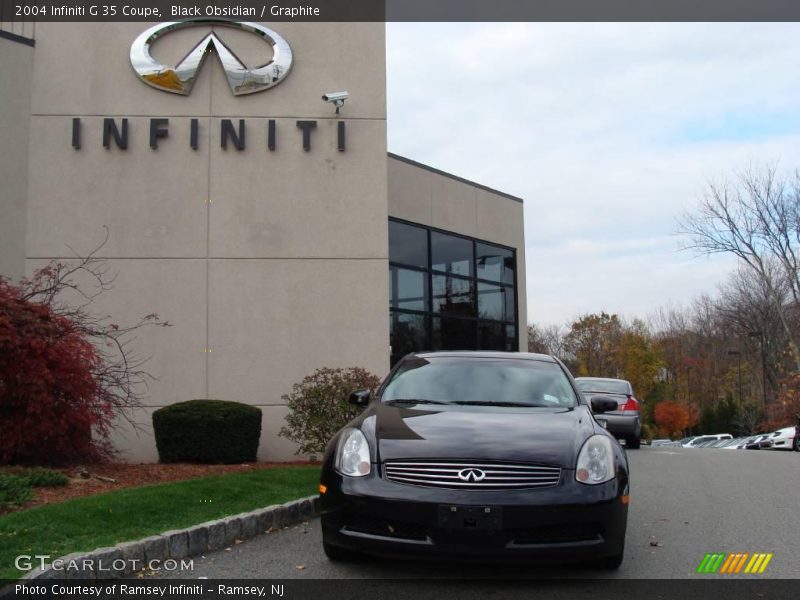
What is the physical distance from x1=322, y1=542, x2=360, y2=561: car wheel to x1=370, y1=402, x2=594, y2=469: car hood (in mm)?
795

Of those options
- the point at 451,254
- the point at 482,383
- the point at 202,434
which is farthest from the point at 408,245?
the point at 482,383

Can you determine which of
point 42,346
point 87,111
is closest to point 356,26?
point 87,111

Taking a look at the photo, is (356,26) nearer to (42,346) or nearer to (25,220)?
(25,220)

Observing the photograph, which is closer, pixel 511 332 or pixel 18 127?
Result: pixel 18 127

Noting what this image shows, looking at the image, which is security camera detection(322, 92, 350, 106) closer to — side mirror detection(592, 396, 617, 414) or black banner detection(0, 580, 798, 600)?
side mirror detection(592, 396, 617, 414)

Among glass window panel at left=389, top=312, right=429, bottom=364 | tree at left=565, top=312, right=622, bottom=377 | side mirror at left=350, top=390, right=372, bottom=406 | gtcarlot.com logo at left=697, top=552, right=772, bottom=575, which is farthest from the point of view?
tree at left=565, top=312, right=622, bottom=377

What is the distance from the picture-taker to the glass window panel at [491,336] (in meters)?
18.9

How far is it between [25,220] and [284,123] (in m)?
4.55

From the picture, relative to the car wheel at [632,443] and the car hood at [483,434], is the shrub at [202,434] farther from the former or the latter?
the car wheel at [632,443]

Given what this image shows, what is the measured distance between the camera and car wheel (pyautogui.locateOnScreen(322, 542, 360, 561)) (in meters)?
5.12

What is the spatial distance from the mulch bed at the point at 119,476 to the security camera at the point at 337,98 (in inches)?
242

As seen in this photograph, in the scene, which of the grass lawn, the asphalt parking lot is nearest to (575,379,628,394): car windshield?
the asphalt parking lot

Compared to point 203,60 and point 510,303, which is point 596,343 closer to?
point 510,303

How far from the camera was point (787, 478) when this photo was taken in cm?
1095
